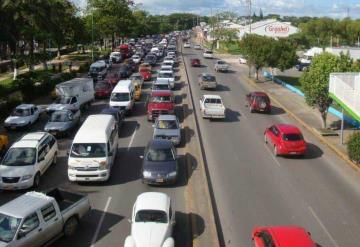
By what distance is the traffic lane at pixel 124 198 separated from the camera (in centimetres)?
1712

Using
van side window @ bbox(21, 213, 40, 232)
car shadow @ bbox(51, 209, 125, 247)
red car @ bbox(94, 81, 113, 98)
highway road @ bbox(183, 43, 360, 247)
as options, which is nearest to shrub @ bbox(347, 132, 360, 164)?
highway road @ bbox(183, 43, 360, 247)

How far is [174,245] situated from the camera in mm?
16047

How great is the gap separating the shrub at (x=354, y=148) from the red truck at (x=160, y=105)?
1304 centimetres

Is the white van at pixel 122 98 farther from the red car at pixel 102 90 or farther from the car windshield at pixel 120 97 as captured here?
the red car at pixel 102 90

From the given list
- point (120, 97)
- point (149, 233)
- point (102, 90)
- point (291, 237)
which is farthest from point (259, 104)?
point (291, 237)

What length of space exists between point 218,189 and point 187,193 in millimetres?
1629

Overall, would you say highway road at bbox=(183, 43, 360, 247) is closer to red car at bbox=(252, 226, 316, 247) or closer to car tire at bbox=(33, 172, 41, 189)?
red car at bbox=(252, 226, 316, 247)

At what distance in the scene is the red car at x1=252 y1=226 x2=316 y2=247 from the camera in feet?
46.1

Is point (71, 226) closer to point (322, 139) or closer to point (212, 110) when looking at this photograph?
point (322, 139)

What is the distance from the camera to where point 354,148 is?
84.8 feet

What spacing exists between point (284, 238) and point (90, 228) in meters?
7.15

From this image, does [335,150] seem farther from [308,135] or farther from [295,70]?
[295,70]

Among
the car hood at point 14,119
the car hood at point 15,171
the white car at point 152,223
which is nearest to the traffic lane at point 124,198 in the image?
the white car at point 152,223

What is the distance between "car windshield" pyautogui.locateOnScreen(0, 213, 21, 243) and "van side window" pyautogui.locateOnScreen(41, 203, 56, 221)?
3.19ft
